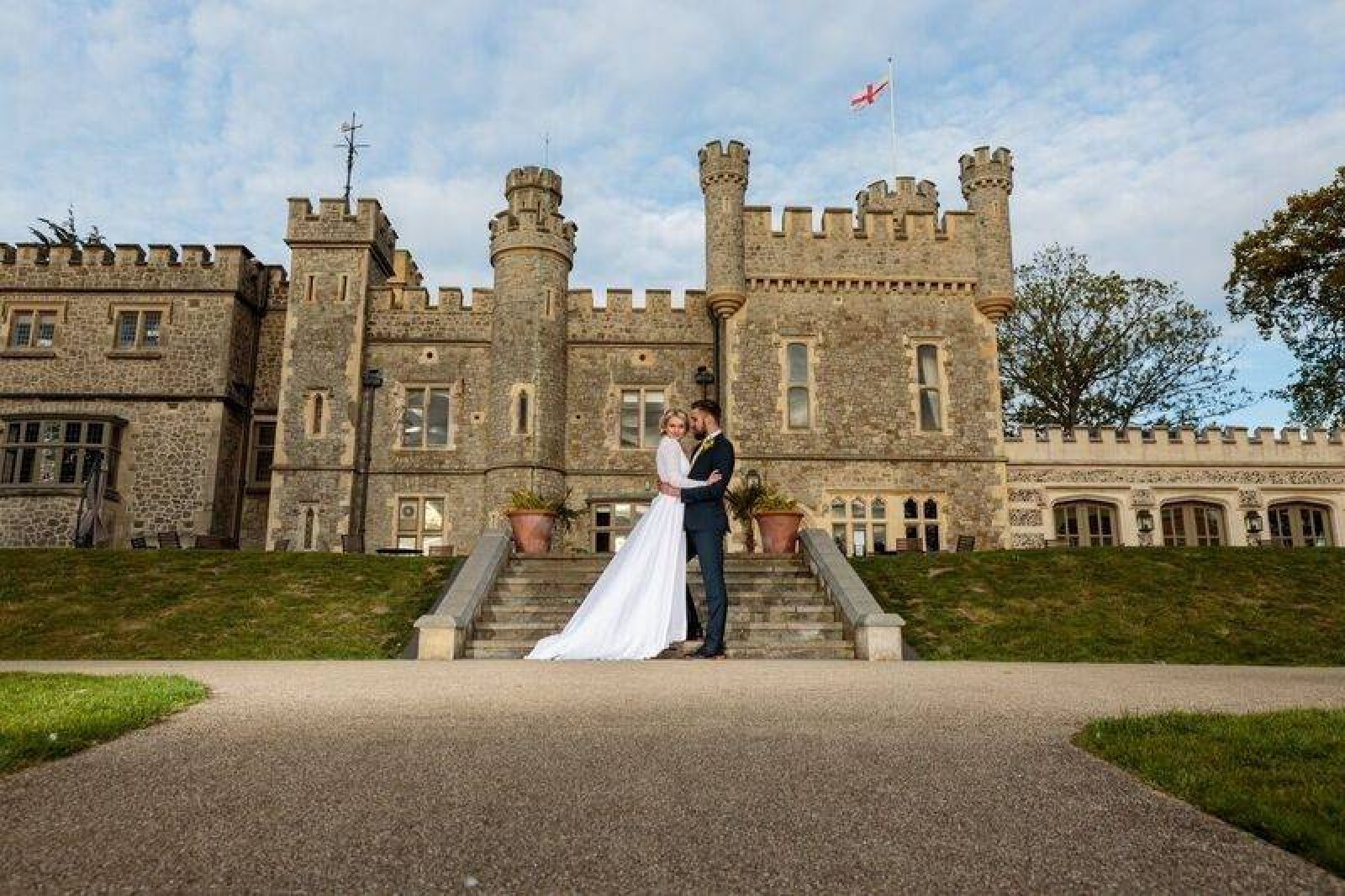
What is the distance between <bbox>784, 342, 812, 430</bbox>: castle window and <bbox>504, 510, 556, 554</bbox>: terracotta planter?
10.1 m

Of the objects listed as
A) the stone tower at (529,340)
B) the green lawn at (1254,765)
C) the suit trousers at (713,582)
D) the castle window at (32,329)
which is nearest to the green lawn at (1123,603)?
the suit trousers at (713,582)

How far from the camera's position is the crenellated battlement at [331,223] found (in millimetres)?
24094

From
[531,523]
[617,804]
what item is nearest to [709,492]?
[531,523]

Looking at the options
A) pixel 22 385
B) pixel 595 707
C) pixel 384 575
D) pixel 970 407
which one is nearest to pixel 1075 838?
pixel 595 707

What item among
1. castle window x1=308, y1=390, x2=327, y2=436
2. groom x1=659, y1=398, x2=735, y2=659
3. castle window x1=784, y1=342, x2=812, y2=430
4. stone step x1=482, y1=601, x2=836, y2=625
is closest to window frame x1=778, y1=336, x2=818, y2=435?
castle window x1=784, y1=342, x2=812, y2=430

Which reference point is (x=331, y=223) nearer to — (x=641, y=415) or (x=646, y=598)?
(x=641, y=415)

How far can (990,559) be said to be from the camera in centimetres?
1485

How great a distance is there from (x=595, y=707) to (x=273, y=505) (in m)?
19.5

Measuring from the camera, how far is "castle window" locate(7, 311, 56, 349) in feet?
79.7

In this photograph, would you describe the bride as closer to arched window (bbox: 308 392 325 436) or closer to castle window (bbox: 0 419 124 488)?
arched window (bbox: 308 392 325 436)

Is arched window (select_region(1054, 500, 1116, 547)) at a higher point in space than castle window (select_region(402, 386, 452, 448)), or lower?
lower

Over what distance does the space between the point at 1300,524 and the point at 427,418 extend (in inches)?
915

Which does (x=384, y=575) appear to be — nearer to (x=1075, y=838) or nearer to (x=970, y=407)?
(x=1075, y=838)

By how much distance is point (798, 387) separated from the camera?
23000 mm
